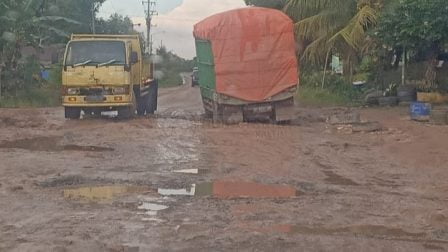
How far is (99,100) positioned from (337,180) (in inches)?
402

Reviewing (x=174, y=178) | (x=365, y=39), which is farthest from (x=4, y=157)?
(x=365, y=39)

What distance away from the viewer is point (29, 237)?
7.11m

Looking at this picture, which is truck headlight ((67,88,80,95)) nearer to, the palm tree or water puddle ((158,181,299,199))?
water puddle ((158,181,299,199))

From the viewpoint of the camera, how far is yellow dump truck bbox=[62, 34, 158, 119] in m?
19.5

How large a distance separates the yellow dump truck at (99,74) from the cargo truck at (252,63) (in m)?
2.51

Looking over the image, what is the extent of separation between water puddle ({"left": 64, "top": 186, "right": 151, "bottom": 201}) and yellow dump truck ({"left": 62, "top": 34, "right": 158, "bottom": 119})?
9750mm

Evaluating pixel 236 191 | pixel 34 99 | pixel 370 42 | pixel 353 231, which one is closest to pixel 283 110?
pixel 370 42

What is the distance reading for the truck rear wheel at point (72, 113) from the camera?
20625 mm

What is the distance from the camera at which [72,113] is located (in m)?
20.8

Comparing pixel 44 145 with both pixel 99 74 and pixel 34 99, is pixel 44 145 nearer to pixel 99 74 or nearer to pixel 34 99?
pixel 99 74

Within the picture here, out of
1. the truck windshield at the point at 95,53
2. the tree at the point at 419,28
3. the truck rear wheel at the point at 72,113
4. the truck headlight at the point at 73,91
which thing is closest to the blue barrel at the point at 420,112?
the tree at the point at 419,28

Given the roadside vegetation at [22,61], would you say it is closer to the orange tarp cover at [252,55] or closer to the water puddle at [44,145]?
the orange tarp cover at [252,55]

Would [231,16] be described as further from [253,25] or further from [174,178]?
[174,178]

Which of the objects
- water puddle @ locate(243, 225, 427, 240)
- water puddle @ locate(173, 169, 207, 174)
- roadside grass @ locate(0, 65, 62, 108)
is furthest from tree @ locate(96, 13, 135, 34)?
water puddle @ locate(243, 225, 427, 240)
